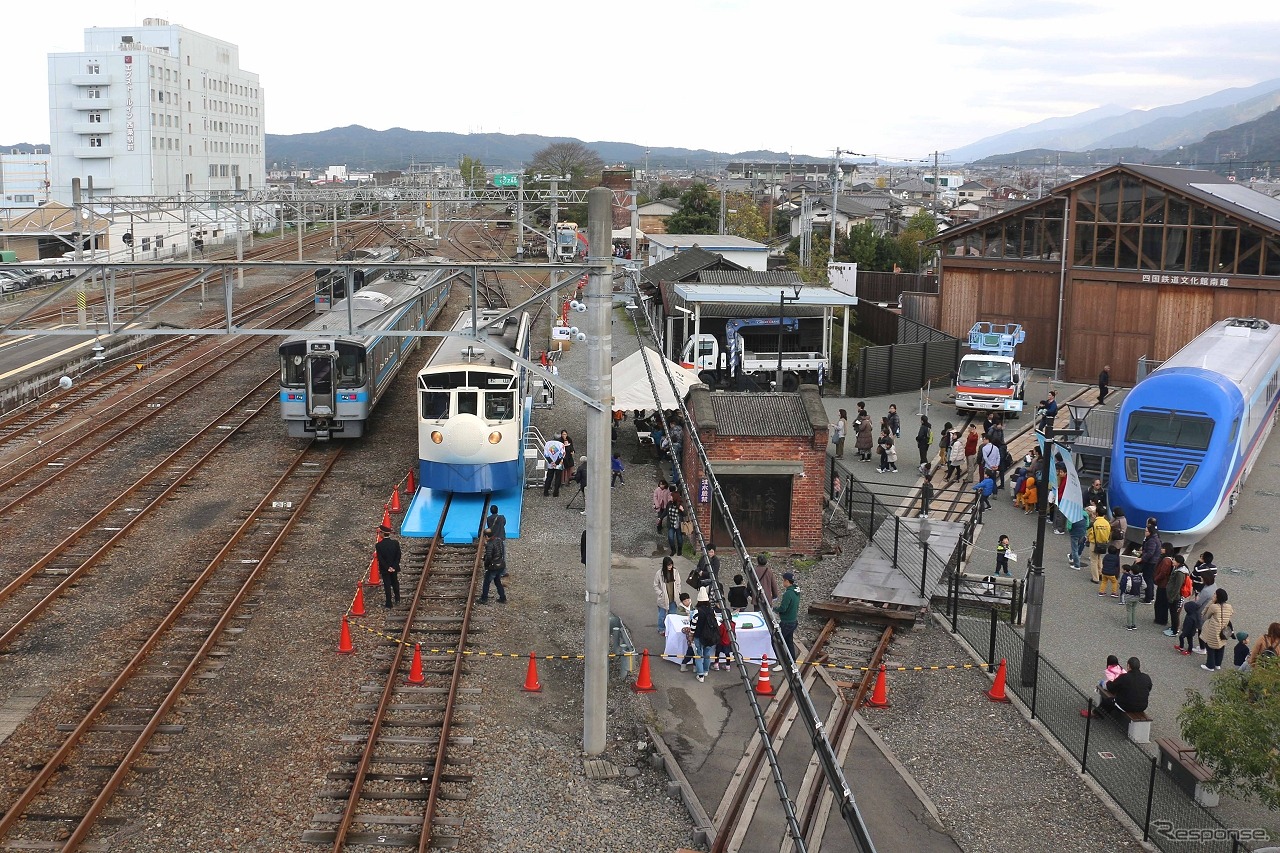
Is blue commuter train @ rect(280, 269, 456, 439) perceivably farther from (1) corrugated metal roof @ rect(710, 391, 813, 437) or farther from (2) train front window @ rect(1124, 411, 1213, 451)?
(2) train front window @ rect(1124, 411, 1213, 451)

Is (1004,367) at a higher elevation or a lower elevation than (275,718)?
higher

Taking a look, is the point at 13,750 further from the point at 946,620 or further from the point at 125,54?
the point at 125,54

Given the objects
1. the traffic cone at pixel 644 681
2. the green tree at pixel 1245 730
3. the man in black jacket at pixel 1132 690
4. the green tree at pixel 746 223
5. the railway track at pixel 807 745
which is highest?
the green tree at pixel 746 223

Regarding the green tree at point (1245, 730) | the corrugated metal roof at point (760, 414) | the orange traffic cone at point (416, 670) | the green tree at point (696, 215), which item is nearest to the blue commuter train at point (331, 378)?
the corrugated metal roof at point (760, 414)

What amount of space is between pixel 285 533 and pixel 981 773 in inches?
498

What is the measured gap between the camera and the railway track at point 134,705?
11492mm

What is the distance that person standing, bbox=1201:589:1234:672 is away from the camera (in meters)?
16.0

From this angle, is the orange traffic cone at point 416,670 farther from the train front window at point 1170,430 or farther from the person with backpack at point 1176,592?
the train front window at point 1170,430

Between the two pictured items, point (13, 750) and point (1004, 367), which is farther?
point (1004, 367)

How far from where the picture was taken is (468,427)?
73.8ft

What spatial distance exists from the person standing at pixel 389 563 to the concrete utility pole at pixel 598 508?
15.2 ft

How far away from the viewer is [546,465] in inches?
966

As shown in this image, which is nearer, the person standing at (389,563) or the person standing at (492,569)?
the person standing at (389,563)

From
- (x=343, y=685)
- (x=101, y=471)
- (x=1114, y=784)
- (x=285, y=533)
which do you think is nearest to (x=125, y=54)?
(x=101, y=471)
